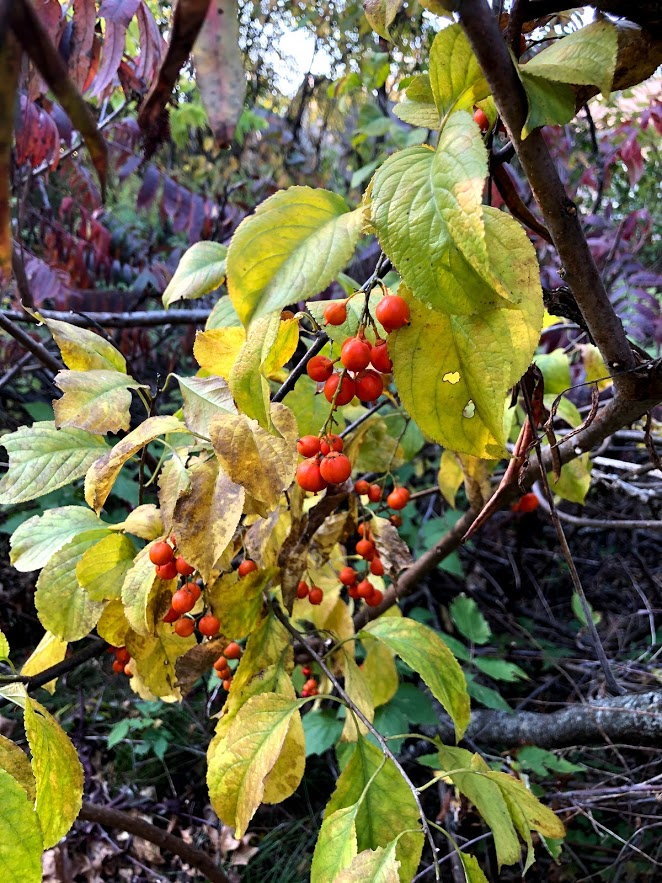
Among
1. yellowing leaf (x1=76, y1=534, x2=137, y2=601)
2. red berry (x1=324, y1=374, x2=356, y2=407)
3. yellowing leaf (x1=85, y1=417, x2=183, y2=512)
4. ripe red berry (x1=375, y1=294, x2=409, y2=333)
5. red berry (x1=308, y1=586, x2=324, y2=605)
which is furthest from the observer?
red berry (x1=308, y1=586, x2=324, y2=605)

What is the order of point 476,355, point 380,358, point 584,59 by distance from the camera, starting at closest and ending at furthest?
point 584,59 → point 476,355 → point 380,358

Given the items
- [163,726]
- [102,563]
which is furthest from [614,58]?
[163,726]

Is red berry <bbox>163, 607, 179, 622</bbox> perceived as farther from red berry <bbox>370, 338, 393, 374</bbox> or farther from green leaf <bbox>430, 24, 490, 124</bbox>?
green leaf <bbox>430, 24, 490, 124</bbox>

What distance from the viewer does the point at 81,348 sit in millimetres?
986

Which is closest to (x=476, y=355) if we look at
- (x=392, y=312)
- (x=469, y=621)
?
(x=392, y=312)

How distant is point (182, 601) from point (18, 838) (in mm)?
374

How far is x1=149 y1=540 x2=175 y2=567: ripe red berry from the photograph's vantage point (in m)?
0.85

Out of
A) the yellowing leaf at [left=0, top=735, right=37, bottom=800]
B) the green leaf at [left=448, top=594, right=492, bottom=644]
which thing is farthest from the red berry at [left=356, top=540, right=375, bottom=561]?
the green leaf at [left=448, top=594, right=492, bottom=644]

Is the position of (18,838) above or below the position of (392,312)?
below

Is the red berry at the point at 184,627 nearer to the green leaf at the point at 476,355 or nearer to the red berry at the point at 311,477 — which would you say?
the red berry at the point at 311,477

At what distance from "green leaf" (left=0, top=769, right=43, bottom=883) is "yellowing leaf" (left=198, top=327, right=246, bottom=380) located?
53cm

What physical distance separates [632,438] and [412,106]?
1.16m

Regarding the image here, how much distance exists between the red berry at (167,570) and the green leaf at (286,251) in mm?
508

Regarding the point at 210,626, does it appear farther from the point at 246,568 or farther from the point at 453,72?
the point at 453,72
